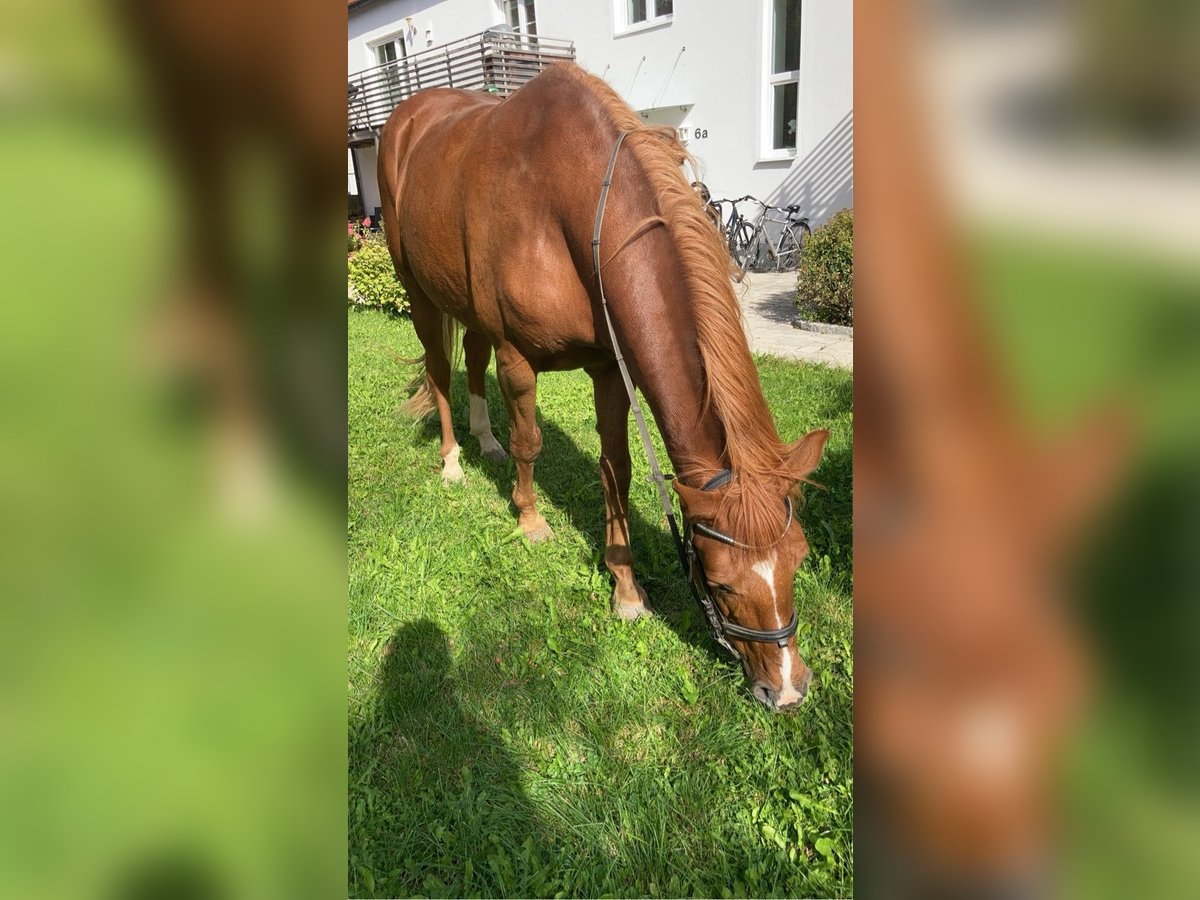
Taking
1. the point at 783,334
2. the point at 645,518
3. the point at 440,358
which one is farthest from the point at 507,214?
the point at 783,334

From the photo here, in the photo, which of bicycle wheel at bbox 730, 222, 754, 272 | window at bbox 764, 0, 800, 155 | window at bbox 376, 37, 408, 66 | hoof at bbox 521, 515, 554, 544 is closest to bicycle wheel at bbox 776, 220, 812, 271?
bicycle wheel at bbox 730, 222, 754, 272

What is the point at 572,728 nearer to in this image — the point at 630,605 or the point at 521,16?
the point at 630,605

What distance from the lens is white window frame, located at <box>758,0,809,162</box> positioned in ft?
37.1

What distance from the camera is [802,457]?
83.6 inches

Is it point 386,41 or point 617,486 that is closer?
point 617,486

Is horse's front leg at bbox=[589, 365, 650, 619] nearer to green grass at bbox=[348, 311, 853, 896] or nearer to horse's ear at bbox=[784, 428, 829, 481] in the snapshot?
green grass at bbox=[348, 311, 853, 896]
